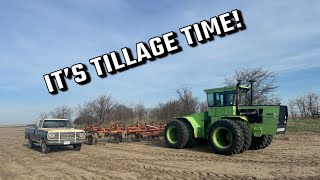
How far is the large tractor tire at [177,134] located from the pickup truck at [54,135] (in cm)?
407

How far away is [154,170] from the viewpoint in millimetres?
11031

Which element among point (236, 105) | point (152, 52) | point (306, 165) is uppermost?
point (152, 52)

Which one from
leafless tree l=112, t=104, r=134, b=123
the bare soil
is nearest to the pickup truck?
the bare soil

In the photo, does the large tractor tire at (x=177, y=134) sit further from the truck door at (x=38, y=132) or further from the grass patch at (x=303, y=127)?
the grass patch at (x=303, y=127)

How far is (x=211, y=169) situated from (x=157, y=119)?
3075 centimetres

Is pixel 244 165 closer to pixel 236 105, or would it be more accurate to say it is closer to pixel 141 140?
pixel 236 105

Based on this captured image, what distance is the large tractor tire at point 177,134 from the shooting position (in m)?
16.4

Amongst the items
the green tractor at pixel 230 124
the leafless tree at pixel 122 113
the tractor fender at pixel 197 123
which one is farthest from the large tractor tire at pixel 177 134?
the leafless tree at pixel 122 113

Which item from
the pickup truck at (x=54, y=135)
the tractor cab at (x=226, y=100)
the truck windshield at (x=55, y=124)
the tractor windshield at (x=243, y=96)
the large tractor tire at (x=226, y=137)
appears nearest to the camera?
the large tractor tire at (x=226, y=137)

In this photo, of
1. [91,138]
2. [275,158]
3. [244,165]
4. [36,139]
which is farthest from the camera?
[91,138]

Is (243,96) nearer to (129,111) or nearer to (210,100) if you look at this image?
(210,100)

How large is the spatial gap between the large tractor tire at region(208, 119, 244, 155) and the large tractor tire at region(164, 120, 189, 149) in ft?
5.82

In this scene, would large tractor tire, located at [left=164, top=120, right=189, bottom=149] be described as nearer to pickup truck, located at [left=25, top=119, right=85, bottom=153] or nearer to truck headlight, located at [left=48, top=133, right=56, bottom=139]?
pickup truck, located at [left=25, top=119, right=85, bottom=153]

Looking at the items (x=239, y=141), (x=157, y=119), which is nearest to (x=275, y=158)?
(x=239, y=141)
